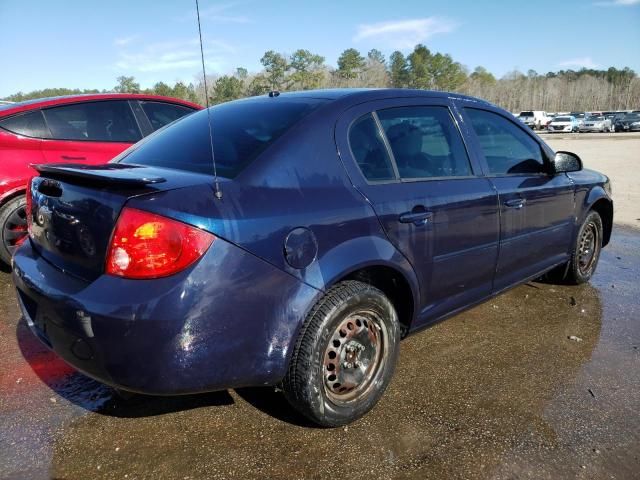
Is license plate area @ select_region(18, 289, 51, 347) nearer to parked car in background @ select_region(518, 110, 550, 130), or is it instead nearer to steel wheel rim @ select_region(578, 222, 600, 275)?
steel wheel rim @ select_region(578, 222, 600, 275)

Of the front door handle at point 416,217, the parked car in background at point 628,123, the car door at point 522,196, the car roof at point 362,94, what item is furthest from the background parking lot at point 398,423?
the parked car in background at point 628,123

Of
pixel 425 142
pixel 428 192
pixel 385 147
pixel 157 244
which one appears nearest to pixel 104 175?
pixel 157 244

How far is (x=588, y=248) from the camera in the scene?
4.61m

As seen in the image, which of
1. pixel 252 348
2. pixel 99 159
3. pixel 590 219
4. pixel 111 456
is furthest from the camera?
pixel 99 159

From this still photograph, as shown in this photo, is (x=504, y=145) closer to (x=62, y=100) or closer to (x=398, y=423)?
(x=398, y=423)

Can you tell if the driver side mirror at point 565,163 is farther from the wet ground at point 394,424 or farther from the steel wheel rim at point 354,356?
the steel wheel rim at point 354,356

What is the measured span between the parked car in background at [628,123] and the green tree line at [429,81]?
19523 mm

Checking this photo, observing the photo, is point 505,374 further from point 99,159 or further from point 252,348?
point 99,159

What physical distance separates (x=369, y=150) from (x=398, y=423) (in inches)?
55.0

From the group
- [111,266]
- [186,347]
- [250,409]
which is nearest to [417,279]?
[250,409]

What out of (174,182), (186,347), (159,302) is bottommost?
(186,347)

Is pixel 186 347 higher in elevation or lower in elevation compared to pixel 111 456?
higher

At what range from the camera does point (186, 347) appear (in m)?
1.89

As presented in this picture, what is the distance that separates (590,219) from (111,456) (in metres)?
4.21
